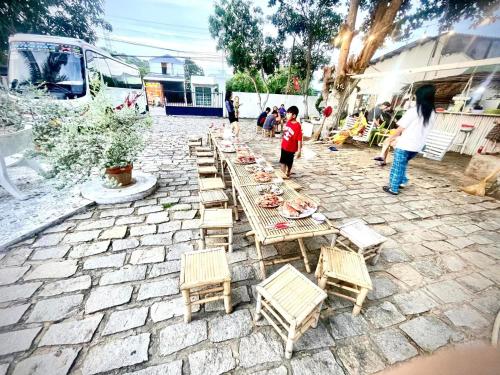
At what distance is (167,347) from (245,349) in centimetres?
72

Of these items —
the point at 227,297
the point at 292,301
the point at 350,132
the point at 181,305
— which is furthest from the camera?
the point at 350,132

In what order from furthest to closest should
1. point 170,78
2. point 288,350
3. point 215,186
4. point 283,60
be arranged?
point 170,78, point 283,60, point 215,186, point 288,350

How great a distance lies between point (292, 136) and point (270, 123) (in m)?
6.73

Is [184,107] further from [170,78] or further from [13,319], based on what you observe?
[13,319]

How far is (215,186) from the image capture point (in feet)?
13.2

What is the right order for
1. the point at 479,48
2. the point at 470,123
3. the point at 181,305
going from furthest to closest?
the point at 479,48, the point at 470,123, the point at 181,305

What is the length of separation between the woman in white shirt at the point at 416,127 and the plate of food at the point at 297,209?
137 inches

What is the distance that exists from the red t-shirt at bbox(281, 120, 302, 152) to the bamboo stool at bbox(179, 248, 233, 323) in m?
3.52

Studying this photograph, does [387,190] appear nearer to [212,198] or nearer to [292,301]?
[212,198]

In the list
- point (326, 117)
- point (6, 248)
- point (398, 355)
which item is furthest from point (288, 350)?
point (326, 117)

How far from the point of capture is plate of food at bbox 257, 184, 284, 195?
320cm

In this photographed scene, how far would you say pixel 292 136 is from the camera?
507 centimetres

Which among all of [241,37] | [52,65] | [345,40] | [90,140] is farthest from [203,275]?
[241,37]

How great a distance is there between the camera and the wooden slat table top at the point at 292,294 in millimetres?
1815
